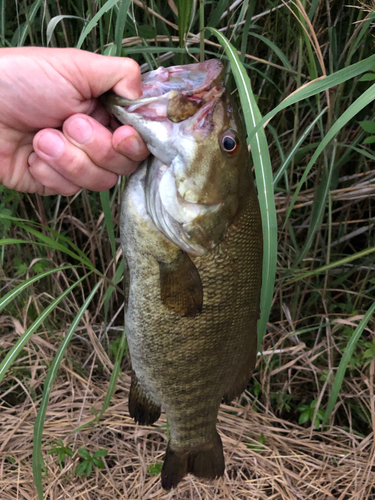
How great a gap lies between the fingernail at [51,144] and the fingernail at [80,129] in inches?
2.0

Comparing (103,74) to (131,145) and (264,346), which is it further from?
(264,346)

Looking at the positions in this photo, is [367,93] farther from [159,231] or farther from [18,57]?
[18,57]

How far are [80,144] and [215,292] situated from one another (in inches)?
21.5

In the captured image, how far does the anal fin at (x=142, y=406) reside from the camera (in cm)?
125

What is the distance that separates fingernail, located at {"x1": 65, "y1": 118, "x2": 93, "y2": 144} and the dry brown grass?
3.75 ft

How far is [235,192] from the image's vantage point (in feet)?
3.12

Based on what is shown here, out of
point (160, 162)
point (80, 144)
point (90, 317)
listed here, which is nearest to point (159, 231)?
point (160, 162)

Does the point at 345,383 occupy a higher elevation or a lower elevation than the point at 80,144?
lower

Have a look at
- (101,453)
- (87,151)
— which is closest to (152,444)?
(101,453)

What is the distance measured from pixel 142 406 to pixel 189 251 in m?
0.63

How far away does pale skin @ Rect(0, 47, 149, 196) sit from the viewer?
3.01ft

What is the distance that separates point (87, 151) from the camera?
1.03 metres

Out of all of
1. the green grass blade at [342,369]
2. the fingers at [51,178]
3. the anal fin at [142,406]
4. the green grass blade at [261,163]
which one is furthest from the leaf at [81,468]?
the green grass blade at [261,163]

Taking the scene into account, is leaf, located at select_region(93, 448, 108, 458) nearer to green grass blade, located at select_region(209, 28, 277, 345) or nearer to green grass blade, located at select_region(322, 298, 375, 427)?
green grass blade, located at select_region(322, 298, 375, 427)
